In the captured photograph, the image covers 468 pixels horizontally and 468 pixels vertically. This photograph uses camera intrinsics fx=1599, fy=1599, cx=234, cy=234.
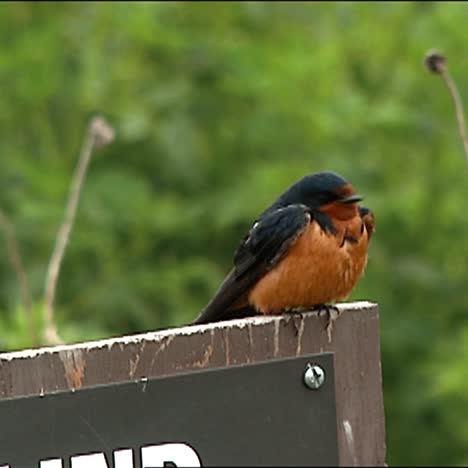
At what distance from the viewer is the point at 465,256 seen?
18.4 feet

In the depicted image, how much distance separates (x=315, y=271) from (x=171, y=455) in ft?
2.57

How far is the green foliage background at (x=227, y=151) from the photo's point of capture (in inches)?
218

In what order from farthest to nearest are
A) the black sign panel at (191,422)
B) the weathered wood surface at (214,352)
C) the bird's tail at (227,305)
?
the bird's tail at (227,305) → the weathered wood surface at (214,352) → the black sign panel at (191,422)

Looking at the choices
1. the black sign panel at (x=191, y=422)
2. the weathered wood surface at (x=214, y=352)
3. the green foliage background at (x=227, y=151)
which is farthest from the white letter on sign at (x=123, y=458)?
the green foliage background at (x=227, y=151)

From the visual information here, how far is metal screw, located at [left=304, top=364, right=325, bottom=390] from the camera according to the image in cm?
240

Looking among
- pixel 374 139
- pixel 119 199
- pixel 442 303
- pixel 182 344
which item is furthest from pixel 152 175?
pixel 182 344

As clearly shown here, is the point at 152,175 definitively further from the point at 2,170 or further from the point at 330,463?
the point at 330,463

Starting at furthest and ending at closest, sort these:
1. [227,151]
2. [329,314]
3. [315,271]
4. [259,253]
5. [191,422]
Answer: [227,151] < [259,253] < [315,271] < [329,314] < [191,422]

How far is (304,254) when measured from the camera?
313cm

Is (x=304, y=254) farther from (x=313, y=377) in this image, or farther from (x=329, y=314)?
(x=313, y=377)

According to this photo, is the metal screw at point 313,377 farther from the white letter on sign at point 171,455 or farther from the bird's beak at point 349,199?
the bird's beak at point 349,199

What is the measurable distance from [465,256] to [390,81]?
0.92 metres

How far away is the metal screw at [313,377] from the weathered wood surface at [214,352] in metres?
0.05

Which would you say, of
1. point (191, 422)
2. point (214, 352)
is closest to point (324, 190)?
point (214, 352)
